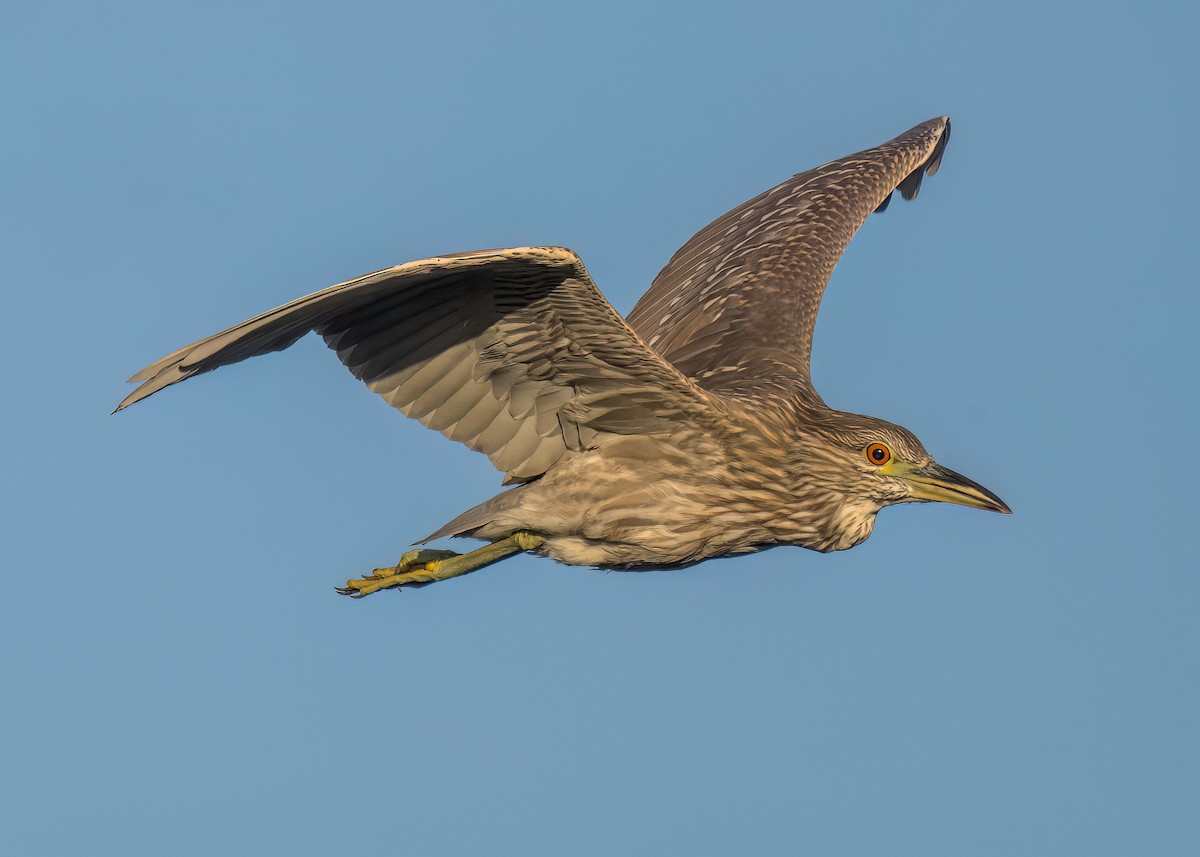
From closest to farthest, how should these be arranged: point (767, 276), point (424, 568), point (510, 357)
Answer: point (510, 357) → point (424, 568) → point (767, 276)

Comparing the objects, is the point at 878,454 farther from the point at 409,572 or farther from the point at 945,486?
the point at 409,572

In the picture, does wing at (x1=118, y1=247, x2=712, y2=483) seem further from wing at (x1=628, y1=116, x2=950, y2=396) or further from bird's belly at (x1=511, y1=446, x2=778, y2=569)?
wing at (x1=628, y1=116, x2=950, y2=396)

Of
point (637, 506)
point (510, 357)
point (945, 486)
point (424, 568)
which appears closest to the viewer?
point (510, 357)

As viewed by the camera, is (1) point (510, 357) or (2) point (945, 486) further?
(2) point (945, 486)

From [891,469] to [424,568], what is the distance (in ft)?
10.1

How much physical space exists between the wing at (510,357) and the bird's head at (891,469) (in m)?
1.02

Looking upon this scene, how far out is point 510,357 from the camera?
9703 mm

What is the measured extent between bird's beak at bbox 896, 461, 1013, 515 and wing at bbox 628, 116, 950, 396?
1.06 metres

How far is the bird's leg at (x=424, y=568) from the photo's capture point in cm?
1048

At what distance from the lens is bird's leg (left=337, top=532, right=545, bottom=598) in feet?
34.4

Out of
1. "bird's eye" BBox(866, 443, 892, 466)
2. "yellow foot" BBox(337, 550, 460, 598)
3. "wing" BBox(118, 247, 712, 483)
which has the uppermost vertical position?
"wing" BBox(118, 247, 712, 483)

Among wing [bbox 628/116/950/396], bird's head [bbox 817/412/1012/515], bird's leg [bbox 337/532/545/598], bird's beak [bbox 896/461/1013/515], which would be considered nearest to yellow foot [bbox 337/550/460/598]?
bird's leg [bbox 337/532/545/598]

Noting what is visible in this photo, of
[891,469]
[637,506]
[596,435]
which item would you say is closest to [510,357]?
[596,435]

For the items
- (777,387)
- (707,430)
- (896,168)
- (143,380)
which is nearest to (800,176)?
(896,168)
